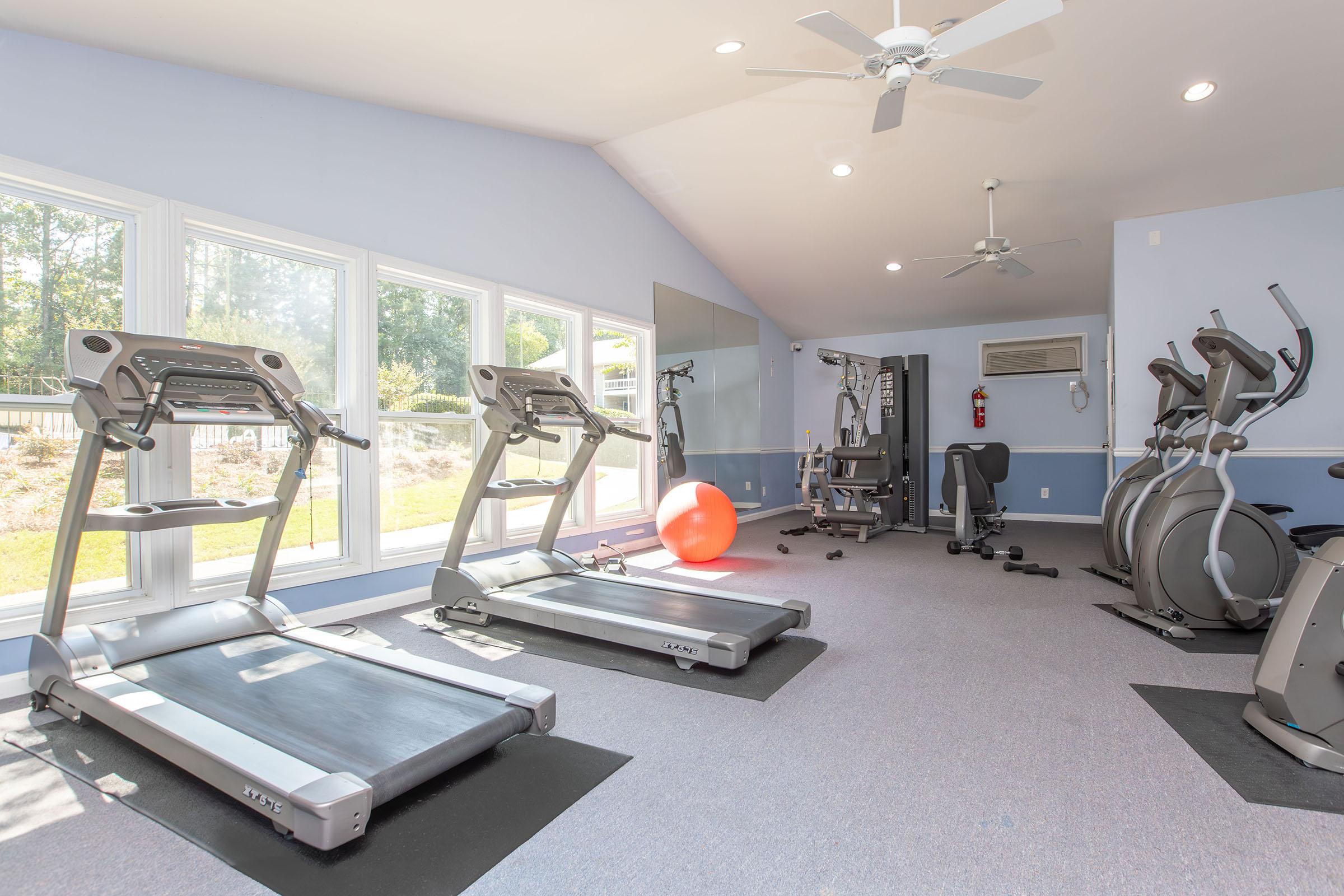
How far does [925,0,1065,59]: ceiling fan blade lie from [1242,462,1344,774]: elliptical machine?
1.85 metres

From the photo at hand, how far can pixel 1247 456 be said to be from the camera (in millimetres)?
4867

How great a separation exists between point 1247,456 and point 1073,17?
137 inches

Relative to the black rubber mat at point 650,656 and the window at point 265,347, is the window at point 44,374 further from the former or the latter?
the black rubber mat at point 650,656

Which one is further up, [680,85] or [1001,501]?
[680,85]

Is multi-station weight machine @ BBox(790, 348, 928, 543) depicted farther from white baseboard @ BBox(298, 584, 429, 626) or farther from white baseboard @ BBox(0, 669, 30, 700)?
white baseboard @ BBox(0, 669, 30, 700)

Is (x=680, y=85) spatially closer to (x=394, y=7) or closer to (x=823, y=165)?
(x=823, y=165)

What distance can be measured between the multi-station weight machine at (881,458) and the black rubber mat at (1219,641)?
3167 millimetres

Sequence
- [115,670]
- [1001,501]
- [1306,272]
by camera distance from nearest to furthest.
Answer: [115,670]
[1306,272]
[1001,501]

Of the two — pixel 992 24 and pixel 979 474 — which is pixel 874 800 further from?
pixel 979 474

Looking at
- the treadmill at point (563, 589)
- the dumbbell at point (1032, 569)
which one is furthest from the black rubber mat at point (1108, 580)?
the treadmill at point (563, 589)

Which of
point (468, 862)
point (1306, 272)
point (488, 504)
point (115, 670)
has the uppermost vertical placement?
point (1306, 272)

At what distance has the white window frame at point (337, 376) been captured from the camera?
2.95 m

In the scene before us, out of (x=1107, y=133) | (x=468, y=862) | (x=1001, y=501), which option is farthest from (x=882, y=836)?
(x=1001, y=501)

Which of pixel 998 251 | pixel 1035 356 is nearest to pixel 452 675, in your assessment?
pixel 998 251
